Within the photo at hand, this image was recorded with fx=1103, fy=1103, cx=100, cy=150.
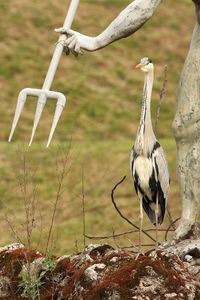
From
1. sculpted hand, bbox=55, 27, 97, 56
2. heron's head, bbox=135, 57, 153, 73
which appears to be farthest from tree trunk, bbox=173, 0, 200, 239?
sculpted hand, bbox=55, 27, 97, 56

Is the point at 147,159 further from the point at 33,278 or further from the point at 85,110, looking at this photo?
Result: the point at 85,110

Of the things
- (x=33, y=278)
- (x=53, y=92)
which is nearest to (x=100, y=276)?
(x=33, y=278)

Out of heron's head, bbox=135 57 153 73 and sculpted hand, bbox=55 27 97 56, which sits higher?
sculpted hand, bbox=55 27 97 56

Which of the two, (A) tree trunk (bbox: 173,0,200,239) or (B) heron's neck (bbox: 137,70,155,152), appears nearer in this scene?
(B) heron's neck (bbox: 137,70,155,152)

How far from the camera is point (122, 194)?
21250 mm

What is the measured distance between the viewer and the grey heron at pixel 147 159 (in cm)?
729

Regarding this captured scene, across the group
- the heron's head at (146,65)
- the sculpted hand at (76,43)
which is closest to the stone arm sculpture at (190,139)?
the heron's head at (146,65)

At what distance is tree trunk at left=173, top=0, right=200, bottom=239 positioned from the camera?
7.92 meters

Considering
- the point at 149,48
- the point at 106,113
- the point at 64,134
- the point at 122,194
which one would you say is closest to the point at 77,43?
the point at 122,194

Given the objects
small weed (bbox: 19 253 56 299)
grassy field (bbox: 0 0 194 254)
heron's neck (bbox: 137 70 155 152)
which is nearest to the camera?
heron's neck (bbox: 137 70 155 152)

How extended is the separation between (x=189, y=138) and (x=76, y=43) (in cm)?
115

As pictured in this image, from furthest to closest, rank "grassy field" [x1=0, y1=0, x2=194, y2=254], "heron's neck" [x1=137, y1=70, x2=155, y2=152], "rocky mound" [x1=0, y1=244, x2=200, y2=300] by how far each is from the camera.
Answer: "grassy field" [x1=0, y1=0, x2=194, y2=254] < "heron's neck" [x1=137, y1=70, x2=155, y2=152] < "rocky mound" [x1=0, y1=244, x2=200, y2=300]

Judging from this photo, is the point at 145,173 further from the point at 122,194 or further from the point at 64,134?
the point at 64,134

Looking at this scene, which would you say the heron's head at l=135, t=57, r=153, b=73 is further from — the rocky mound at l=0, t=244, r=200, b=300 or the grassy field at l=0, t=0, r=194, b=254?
the grassy field at l=0, t=0, r=194, b=254
